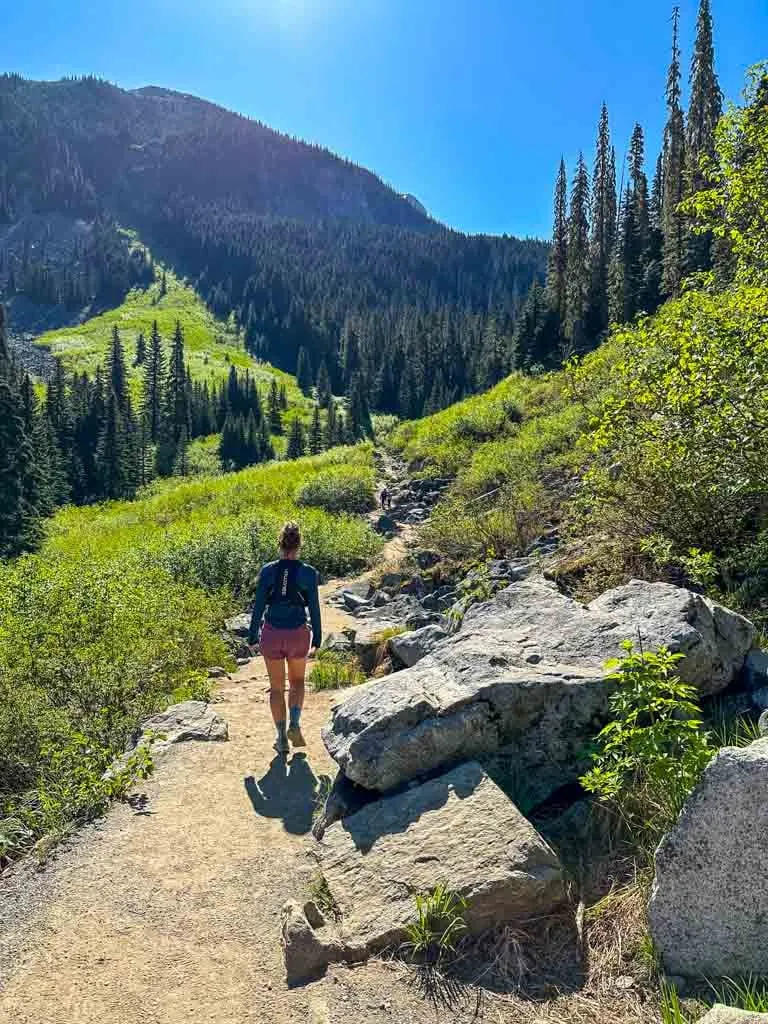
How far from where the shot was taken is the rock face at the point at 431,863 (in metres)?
3.58

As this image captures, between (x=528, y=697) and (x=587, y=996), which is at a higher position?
(x=528, y=697)

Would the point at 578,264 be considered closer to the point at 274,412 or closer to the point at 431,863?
the point at 431,863

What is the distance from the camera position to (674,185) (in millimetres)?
44438

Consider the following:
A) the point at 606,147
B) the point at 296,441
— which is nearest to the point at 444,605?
the point at 606,147

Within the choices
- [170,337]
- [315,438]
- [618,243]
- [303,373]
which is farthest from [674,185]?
[170,337]

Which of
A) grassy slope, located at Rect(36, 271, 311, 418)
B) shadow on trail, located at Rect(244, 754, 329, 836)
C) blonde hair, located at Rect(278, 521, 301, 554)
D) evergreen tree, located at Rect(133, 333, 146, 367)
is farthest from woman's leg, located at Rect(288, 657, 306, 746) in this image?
evergreen tree, located at Rect(133, 333, 146, 367)

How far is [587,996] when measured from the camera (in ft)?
10.5

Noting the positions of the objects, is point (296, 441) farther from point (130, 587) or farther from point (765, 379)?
point (765, 379)

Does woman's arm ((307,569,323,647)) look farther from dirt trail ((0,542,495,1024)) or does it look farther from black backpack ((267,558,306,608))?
dirt trail ((0,542,495,1024))

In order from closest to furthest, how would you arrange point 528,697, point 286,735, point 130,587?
1. point 528,697
2. point 286,735
3. point 130,587

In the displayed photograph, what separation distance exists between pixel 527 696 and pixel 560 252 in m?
57.5

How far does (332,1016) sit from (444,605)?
835cm

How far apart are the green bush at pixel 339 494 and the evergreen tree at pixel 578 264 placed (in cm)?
2832

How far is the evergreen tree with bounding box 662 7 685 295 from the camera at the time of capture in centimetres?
3925
